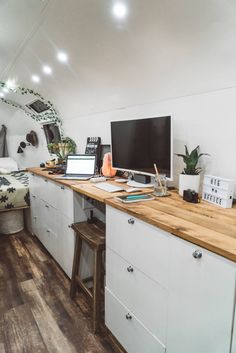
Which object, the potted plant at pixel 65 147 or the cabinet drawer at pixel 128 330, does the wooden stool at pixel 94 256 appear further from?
the potted plant at pixel 65 147

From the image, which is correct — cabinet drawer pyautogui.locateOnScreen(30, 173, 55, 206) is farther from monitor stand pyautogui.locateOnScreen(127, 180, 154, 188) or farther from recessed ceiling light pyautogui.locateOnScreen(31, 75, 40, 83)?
recessed ceiling light pyautogui.locateOnScreen(31, 75, 40, 83)

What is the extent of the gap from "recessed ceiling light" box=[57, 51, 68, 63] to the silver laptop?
97 centimetres

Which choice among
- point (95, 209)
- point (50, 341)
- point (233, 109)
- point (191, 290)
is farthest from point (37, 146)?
point (191, 290)

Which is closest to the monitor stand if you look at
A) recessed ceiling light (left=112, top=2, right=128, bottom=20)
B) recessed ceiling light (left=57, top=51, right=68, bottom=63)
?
recessed ceiling light (left=112, top=2, right=128, bottom=20)

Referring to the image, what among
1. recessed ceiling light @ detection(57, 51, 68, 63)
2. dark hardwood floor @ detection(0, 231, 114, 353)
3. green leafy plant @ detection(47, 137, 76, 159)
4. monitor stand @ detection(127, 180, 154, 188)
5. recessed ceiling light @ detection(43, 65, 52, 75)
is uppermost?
recessed ceiling light @ detection(43, 65, 52, 75)

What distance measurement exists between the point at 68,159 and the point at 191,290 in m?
1.86

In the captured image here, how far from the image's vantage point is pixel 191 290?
37.5 inches

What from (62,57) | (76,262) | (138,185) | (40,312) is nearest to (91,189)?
(138,185)

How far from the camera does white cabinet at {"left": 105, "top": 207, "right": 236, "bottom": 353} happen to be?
2.79ft

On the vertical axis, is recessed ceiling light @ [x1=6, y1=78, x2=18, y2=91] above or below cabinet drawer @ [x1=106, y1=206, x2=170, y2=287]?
above

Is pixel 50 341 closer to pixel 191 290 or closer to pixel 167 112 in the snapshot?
pixel 191 290

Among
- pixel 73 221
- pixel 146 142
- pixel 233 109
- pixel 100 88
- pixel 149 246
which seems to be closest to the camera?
pixel 149 246

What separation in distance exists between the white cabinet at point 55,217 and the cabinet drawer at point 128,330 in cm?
67

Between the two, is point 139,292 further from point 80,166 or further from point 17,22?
point 17,22
